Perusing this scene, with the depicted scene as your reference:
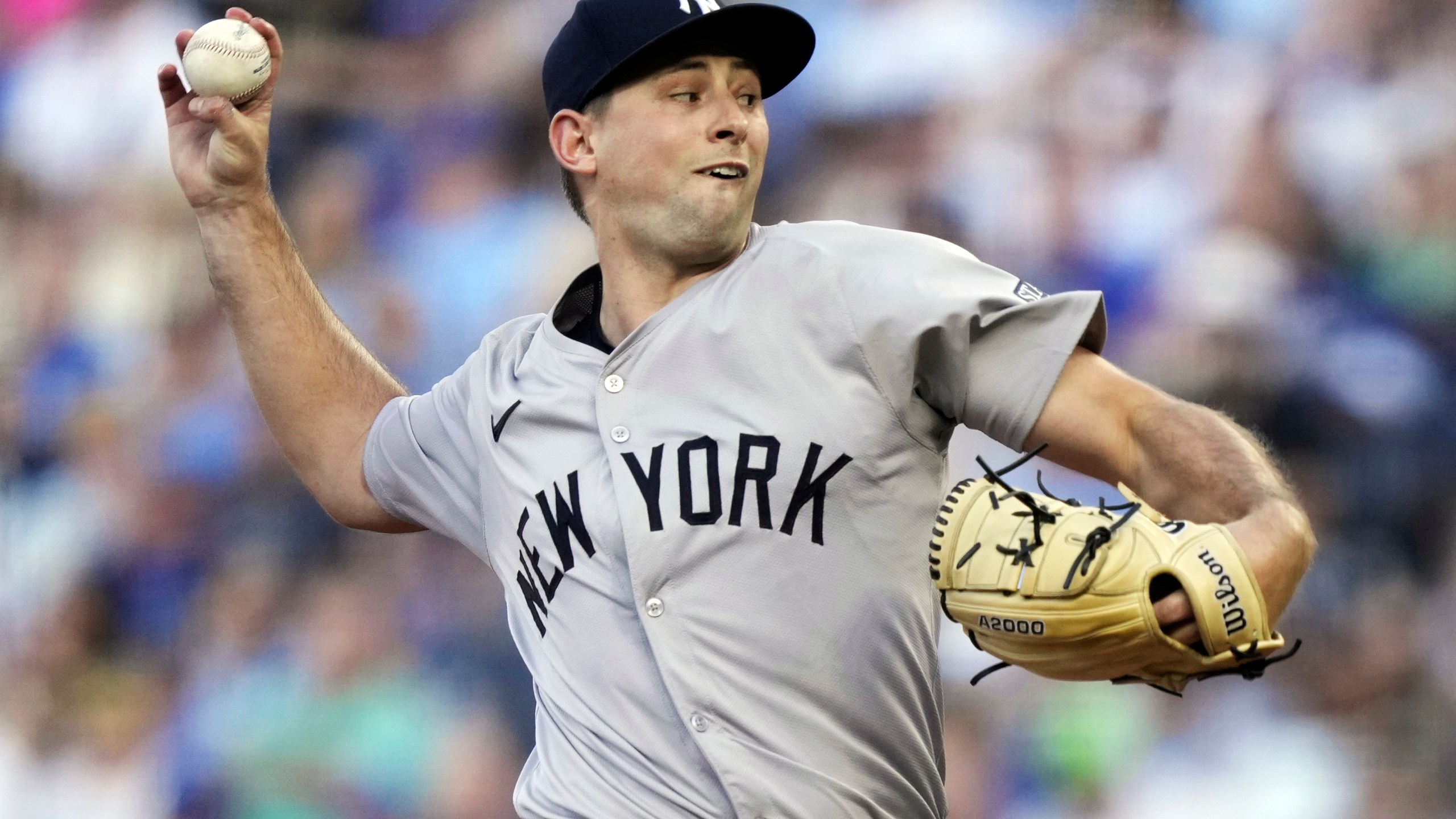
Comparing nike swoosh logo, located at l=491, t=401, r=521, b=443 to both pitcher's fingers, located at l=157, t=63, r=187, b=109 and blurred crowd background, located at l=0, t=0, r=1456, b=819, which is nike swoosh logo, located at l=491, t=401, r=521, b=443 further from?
blurred crowd background, located at l=0, t=0, r=1456, b=819

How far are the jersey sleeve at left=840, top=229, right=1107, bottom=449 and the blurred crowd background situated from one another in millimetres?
2033

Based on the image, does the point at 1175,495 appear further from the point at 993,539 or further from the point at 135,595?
the point at 135,595

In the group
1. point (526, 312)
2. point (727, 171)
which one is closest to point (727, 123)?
point (727, 171)

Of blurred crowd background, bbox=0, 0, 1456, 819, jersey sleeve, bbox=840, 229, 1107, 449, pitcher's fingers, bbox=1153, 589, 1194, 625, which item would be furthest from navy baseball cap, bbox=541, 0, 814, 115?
blurred crowd background, bbox=0, 0, 1456, 819

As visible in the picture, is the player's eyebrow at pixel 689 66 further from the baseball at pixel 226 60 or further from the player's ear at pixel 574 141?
the baseball at pixel 226 60

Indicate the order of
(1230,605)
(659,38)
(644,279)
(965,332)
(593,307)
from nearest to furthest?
→ (1230,605) < (965,332) < (659,38) < (644,279) < (593,307)

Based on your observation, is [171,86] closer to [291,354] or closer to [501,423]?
[291,354]

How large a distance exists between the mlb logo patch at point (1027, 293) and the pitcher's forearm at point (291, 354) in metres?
1.32

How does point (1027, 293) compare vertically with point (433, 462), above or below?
above

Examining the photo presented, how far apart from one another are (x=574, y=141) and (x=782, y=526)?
0.90 m

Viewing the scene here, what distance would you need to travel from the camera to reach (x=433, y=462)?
2816 millimetres

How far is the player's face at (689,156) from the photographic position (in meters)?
2.58

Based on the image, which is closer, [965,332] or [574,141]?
[965,332]

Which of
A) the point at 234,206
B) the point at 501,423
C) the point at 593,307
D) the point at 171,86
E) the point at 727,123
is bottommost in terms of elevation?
the point at 501,423
